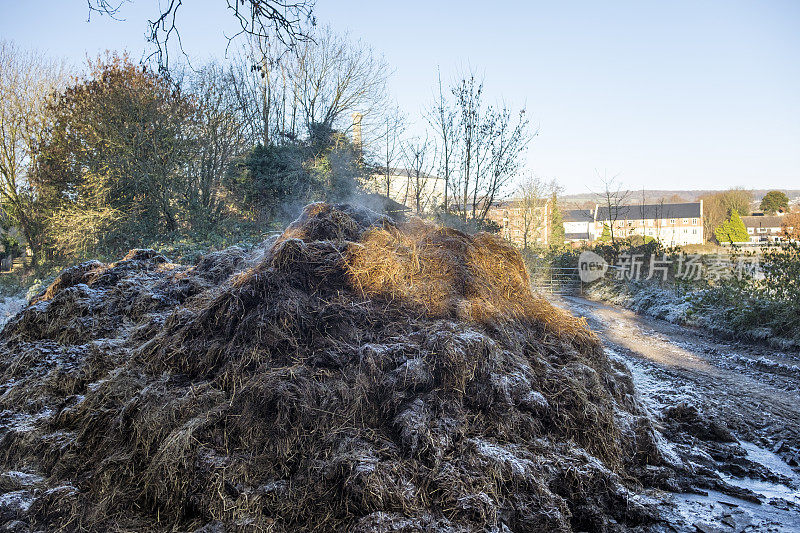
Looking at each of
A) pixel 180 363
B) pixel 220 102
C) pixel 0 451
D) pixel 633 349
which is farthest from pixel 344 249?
pixel 220 102

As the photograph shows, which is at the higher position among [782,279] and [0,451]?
[782,279]

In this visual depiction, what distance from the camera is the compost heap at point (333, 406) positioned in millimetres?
2449

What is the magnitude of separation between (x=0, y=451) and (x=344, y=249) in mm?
2735

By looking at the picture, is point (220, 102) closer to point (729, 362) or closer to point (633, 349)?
point (633, 349)

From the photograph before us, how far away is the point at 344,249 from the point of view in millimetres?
3984

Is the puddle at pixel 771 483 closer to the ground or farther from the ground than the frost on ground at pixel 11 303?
farther from the ground

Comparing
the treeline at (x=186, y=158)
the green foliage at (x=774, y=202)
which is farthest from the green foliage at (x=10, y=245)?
the green foliage at (x=774, y=202)

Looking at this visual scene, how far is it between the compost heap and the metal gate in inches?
489

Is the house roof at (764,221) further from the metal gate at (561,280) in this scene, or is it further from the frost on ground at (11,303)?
the frost on ground at (11,303)

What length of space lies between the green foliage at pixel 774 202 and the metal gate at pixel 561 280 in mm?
30880

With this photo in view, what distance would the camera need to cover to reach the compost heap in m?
2.45

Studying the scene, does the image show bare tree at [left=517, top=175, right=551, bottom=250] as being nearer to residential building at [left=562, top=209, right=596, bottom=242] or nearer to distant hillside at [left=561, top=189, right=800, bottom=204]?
distant hillside at [left=561, top=189, right=800, bottom=204]

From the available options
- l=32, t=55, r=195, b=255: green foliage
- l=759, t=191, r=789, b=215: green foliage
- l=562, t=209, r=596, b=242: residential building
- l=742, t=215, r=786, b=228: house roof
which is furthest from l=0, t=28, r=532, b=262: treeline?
l=562, t=209, r=596, b=242: residential building

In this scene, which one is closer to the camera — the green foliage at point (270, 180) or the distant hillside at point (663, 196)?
the green foliage at point (270, 180)
